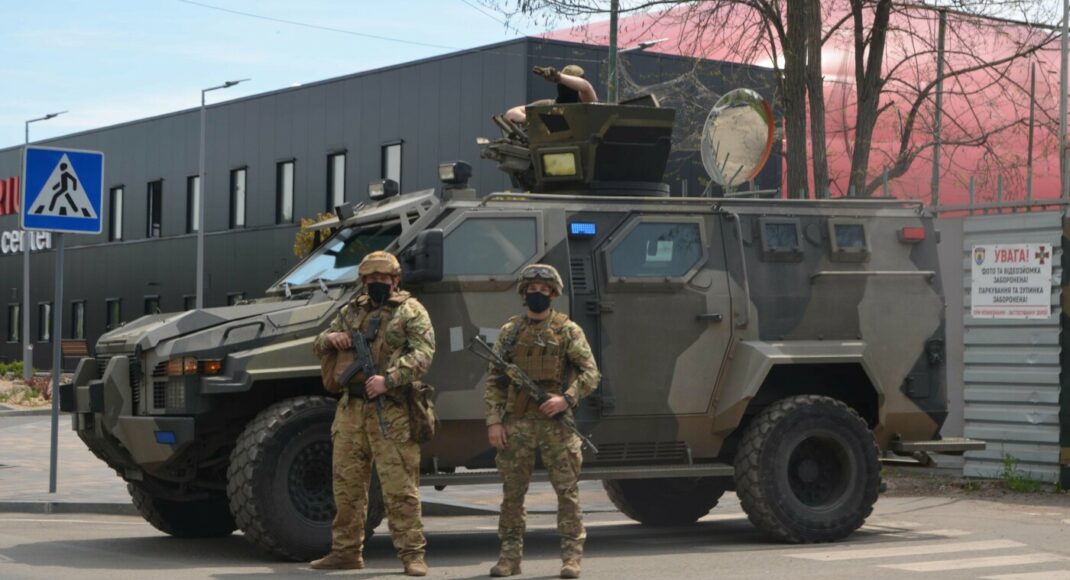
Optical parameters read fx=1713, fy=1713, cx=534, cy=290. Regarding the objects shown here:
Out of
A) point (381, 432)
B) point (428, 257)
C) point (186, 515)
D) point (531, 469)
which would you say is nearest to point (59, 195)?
point (186, 515)

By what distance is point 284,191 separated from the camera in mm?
46469

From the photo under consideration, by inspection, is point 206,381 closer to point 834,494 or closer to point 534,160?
point 534,160

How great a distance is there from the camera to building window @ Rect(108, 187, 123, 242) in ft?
179

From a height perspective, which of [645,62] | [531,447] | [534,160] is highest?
[645,62]

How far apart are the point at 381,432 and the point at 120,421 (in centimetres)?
190

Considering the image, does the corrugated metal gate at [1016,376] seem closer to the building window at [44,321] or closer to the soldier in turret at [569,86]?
the soldier in turret at [569,86]

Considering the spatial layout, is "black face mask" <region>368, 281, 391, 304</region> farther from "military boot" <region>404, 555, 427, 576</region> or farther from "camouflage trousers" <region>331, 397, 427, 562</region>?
"military boot" <region>404, 555, 427, 576</region>

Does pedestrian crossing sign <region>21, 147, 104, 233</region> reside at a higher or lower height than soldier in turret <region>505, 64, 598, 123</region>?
lower

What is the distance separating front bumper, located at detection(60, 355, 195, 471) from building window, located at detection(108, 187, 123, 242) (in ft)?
145

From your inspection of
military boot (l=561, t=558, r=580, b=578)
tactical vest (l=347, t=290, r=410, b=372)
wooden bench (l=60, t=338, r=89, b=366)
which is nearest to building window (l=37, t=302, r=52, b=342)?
wooden bench (l=60, t=338, r=89, b=366)

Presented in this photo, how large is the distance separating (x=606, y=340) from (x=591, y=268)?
49cm

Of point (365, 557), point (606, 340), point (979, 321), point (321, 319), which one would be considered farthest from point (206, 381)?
point (979, 321)

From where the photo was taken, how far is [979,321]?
15.3 metres

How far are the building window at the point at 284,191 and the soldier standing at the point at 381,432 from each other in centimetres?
3677
